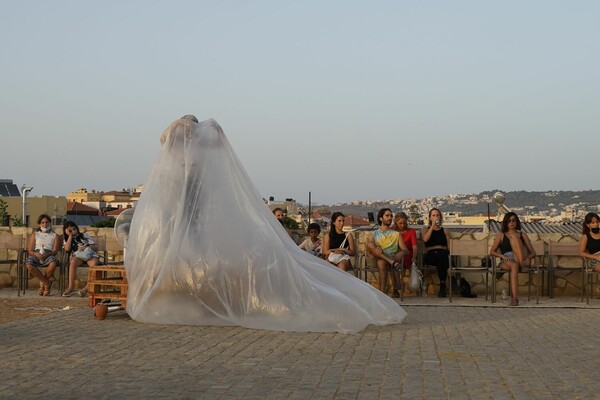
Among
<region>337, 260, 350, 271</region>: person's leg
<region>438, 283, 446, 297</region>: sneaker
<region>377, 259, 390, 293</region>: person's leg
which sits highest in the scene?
<region>337, 260, 350, 271</region>: person's leg

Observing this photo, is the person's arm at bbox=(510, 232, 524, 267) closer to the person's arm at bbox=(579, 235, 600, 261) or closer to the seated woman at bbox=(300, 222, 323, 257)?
the person's arm at bbox=(579, 235, 600, 261)

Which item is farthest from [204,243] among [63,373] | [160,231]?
[63,373]

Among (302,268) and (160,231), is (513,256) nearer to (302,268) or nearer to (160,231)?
(302,268)

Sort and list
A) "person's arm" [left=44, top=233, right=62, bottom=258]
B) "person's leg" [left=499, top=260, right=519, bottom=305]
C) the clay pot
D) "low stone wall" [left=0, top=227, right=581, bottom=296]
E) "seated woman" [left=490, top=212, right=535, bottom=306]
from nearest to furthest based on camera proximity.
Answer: the clay pot, "person's leg" [left=499, top=260, right=519, bottom=305], "seated woman" [left=490, top=212, right=535, bottom=306], "low stone wall" [left=0, top=227, right=581, bottom=296], "person's arm" [left=44, top=233, right=62, bottom=258]

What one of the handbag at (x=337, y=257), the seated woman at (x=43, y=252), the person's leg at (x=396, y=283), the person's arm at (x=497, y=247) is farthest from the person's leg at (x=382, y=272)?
the seated woman at (x=43, y=252)

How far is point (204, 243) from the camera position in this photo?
35.6 ft

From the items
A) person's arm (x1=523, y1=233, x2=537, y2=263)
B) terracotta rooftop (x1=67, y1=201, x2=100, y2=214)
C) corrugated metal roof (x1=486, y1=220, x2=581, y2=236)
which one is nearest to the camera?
person's arm (x1=523, y1=233, x2=537, y2=263)

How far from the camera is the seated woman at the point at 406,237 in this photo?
15.0 meters

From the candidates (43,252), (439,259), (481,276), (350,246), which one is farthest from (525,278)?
(43,252)

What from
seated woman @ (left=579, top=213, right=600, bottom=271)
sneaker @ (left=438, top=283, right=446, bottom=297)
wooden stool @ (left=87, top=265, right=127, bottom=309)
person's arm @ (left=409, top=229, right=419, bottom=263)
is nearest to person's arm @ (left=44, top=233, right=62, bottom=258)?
wooden stool @ (left=87, top=265, right=127, bottom=309)

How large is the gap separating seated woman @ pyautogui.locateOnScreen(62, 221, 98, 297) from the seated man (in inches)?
167

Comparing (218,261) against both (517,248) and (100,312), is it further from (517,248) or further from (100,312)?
(517,248)

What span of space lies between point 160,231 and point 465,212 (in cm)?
10397

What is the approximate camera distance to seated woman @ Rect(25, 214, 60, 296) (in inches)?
605
